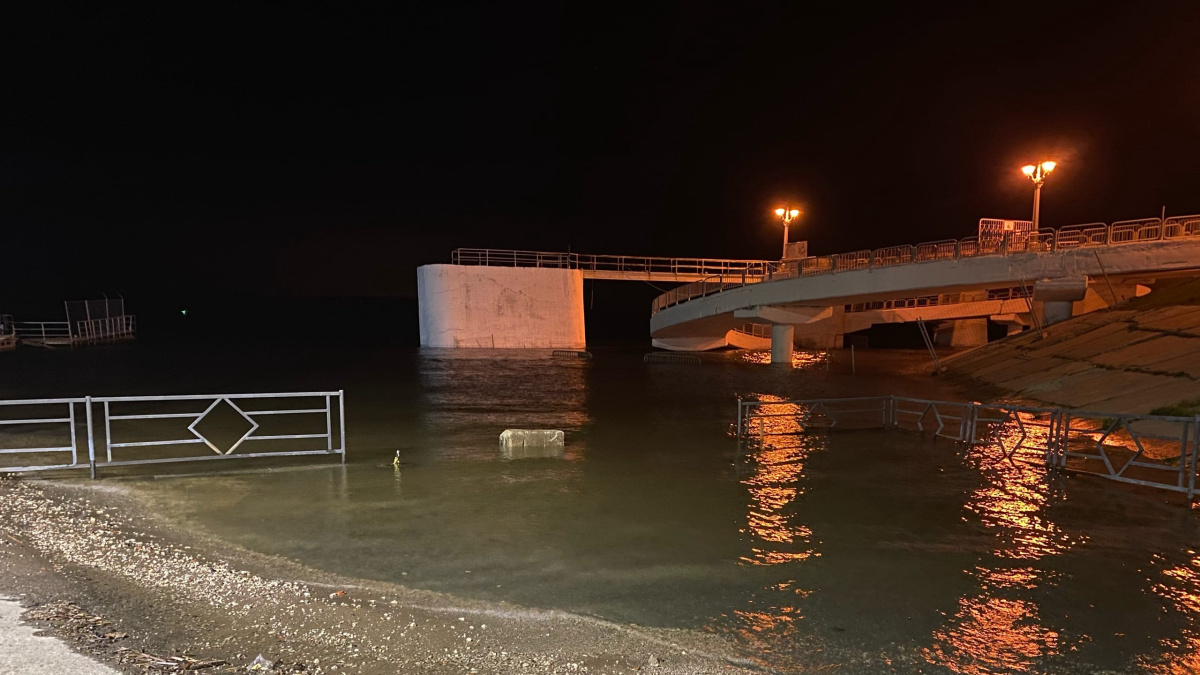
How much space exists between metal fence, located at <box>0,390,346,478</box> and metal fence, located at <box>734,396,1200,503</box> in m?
8.19

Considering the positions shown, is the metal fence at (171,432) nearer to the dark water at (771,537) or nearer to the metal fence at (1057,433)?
the dark water at (771,537)

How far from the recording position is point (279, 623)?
196 inches

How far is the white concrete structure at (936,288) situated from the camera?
21.4 m

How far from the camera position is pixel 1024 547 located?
6980 mm

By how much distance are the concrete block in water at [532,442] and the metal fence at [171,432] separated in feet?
9.11

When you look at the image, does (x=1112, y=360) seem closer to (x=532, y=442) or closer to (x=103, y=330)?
(x=532, y=442)

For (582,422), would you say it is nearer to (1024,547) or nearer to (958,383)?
(1024,547)

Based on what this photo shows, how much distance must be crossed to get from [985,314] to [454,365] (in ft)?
102

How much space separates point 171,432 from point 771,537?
12.6 metres

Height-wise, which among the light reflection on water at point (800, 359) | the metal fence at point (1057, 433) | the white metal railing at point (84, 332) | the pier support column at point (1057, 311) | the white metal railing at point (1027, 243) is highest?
the white metal railing at point (1027, 243)

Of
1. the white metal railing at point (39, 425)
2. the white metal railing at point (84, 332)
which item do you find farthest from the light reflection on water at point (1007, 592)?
the white metal railing at point (84, 332)

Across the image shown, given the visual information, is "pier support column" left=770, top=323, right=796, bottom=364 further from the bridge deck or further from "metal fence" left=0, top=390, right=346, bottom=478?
"metal fence" left=0, top=390, right=346, bottom=478

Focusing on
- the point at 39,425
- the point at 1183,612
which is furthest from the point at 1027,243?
the point at 39,425

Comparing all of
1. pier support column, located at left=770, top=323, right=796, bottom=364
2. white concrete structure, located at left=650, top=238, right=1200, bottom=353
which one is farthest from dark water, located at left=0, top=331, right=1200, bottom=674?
pier support column, located at left=770, top=323, right=796, bottom=364
